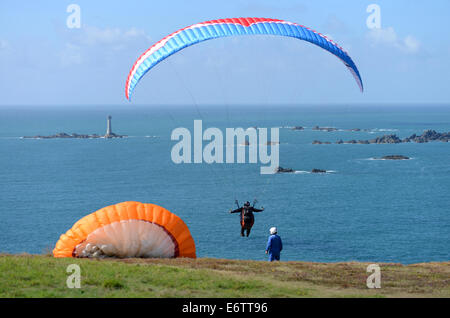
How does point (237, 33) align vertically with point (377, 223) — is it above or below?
above

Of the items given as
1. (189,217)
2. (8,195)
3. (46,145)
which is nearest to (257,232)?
(189,217)

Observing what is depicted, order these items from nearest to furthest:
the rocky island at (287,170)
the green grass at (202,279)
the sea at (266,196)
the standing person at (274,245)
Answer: the green grass at (202,279), the standing person at (274,245), the sea at (266,196), the rocky island at (287,170)

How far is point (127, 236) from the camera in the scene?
57.4 feet

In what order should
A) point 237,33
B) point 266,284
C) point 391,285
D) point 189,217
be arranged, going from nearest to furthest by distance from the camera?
1. point 266,284
2. point 391,285
3. point 237,33
4. point 189,217

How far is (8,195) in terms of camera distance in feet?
298

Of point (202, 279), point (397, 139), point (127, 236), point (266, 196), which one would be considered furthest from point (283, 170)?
point (202, 279)

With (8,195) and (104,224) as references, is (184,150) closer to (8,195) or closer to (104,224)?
(8,195)

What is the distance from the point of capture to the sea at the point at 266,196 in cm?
6153

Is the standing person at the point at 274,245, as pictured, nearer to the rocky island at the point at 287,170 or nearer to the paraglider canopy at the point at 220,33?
the paraglider canopy at the point at 220,33

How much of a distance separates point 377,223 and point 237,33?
189 feet

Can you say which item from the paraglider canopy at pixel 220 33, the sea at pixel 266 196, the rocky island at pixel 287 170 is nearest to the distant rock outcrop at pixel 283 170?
the rocky island at pixel 287 170

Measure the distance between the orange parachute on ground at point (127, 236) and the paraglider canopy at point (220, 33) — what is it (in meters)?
5.40

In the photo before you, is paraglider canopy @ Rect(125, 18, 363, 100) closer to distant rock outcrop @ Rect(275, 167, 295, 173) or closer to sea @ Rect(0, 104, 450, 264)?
sea @ Rect(0, 104, 450, 264)

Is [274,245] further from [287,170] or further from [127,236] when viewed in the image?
[287,170]
